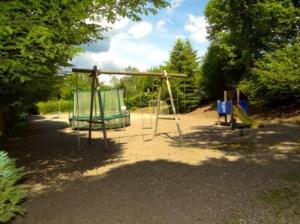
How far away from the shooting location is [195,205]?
5.63m

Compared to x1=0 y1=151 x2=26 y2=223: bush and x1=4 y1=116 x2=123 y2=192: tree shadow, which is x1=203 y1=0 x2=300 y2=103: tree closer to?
x1=4 y1=116 x2=123 y2=192: tree shadow

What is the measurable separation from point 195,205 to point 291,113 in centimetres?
1859

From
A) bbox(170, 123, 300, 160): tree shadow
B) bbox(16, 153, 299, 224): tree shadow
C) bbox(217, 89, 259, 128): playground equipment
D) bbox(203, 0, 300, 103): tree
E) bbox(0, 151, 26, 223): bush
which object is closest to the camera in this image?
bbox(0, 151, 26, 223): bush

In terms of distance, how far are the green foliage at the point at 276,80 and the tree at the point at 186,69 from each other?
30.5 feet

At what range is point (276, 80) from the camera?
68.6ft

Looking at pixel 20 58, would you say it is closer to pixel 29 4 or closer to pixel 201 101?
pixel 29 4

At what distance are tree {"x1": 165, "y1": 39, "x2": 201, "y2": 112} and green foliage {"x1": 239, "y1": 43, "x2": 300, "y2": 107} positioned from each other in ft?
30.5

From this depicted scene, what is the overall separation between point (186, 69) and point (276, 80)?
1569 cm

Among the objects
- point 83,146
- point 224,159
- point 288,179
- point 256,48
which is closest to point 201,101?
point 256,48

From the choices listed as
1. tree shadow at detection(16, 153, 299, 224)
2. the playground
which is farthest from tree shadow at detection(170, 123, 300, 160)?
tree shadow at detection(16, 153, 299, 224)

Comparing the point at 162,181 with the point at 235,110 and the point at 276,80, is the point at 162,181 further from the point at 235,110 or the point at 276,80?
the point at 276,80

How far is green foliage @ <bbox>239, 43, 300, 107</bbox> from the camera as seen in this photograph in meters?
20.4

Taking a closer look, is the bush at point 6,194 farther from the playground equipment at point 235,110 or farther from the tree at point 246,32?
the tree at point 246,32

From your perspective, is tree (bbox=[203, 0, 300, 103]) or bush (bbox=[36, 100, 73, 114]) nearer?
tree (bbox=[203, 0, 300, 103])
